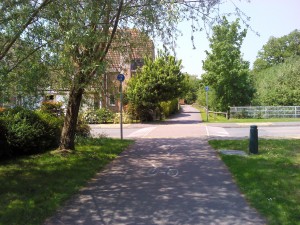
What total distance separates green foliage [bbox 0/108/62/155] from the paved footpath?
3024mm

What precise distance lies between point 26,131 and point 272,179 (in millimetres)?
7374

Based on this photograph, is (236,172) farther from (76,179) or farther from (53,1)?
(53,1)

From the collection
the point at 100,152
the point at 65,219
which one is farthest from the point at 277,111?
the point at 65,219

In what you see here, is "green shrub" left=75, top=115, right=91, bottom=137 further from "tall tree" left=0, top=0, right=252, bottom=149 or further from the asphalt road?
"tall tree" left=0, top=0, right=252, bottom=149

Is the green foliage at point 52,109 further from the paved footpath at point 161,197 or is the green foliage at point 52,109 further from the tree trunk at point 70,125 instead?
the paved footpath at point 161,197

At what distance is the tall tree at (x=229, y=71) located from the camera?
124 feet

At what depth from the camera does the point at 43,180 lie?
29.1 feet

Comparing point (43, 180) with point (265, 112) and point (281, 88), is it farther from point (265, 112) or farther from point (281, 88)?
point (281, 88)

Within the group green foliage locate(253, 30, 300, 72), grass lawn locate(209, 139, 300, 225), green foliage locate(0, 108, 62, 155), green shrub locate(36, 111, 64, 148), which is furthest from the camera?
green foliage locate(253, 30, 300, 72)

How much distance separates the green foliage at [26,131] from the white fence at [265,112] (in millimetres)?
24973

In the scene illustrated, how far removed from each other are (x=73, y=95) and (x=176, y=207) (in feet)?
22.4

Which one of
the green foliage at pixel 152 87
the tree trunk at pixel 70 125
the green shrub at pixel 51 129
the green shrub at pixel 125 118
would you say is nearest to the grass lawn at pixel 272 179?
the tree trunk at pixel 70 125

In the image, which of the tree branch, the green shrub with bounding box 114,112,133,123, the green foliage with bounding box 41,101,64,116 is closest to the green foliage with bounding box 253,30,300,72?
the green shrub with bounding box 114,112,133,123

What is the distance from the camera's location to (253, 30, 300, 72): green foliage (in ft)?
293
